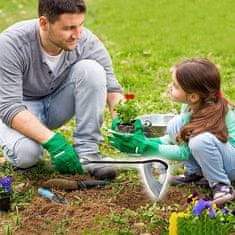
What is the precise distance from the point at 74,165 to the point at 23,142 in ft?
1.05

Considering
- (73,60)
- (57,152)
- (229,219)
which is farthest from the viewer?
(73,60)

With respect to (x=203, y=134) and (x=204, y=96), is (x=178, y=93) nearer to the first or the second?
(x=204, y=96)

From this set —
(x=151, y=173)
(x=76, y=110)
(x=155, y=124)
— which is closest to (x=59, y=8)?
(x=76, y=110)

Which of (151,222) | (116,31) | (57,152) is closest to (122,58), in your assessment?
(116,31)

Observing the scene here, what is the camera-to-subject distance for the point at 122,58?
754 cm

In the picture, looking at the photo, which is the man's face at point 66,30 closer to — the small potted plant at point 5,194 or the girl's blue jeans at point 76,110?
the girl's blue jeans at point 76,110

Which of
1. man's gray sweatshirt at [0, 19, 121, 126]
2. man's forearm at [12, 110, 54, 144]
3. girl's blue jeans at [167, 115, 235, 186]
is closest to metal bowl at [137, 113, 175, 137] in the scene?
man's gray sweatshirt at [0, 19, 121, 126]

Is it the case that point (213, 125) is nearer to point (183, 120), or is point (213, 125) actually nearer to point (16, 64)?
point (183, 120)

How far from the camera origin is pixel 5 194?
159 inches

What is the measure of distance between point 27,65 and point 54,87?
270mm

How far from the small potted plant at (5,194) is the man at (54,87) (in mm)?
318

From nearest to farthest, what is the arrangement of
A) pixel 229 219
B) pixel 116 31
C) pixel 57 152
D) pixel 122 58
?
pixel 229 219, pixel 57 152, pixel 122 58, pixel 116 31

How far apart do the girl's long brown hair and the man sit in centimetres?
58

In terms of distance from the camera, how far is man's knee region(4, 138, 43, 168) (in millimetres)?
4352
